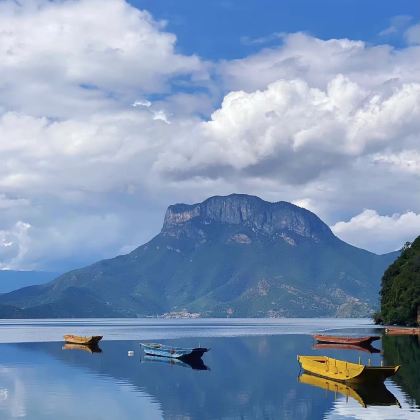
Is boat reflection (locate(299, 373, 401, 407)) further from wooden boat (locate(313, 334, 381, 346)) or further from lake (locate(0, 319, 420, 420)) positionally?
wooden boat (locate(313, 334, 381, 346))

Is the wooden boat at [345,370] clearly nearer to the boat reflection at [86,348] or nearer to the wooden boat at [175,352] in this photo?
the wooden boat at [175,352]

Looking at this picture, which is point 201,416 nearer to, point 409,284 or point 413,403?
point 413,403

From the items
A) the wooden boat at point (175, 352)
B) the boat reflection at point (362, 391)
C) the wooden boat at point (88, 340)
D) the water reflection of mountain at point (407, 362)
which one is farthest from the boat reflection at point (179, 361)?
the wooden boat at point (88, 340)

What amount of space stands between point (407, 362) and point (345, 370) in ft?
78.3

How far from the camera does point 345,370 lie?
74.6 meters

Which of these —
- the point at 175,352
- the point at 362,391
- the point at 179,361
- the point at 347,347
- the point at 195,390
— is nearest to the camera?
the point at 362,391

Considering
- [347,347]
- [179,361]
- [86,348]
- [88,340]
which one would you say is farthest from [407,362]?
[88,340]

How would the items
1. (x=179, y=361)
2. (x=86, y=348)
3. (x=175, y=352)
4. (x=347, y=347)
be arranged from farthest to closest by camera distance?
1. (x=86, y=348)
2. (x=347, y=347)
3. (x=175, y=352)
4. (x=179, y=361)

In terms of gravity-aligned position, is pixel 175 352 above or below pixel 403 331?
below

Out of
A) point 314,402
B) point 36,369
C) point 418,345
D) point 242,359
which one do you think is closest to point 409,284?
point 418,345

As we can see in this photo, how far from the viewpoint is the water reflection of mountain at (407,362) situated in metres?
70.0

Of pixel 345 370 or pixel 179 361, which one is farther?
pixel 179 361

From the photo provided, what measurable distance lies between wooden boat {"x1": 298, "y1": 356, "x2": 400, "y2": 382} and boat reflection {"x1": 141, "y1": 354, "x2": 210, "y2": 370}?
782 inches

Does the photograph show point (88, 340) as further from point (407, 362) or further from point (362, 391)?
point (362, 391)
